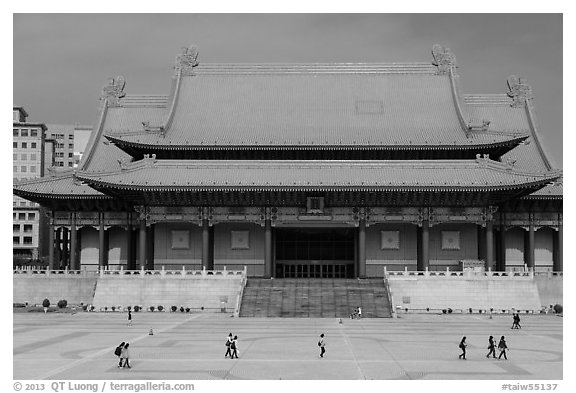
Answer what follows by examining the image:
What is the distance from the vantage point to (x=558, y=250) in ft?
221

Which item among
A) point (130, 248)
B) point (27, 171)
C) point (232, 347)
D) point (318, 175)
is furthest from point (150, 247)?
point (27, 171)

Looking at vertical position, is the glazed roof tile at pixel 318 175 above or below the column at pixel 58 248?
above

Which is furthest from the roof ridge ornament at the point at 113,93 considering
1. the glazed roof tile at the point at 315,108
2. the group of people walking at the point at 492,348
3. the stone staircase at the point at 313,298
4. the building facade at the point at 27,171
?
the building facade at the point at 27,171

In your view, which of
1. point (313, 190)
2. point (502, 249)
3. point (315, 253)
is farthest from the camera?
point (315, 253)

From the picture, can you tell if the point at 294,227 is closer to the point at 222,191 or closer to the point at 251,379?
the point at 222,191

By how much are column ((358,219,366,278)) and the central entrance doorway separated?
5.54 m

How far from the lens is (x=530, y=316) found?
55000mm

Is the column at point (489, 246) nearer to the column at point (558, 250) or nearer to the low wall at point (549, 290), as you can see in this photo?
the low wall at point (549, 290)

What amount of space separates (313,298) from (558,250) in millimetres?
25097

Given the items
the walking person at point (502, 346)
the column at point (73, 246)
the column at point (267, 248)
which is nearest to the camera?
the walking person at point (502, 346)

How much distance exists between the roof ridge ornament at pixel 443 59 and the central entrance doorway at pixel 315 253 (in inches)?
831

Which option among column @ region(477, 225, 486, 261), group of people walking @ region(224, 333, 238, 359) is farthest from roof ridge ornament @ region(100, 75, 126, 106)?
group of people walking @ region(224, 333, 238, 359)

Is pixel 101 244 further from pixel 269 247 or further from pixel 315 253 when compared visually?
pixel 315 253

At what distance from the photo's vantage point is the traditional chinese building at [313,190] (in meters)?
63.2
